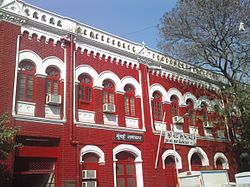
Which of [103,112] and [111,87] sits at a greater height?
[111,87]

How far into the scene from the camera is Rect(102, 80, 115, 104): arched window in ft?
49.5

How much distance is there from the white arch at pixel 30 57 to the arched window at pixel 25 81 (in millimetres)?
227

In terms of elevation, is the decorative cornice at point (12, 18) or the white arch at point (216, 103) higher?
the decorative cornice at point (12, 18)

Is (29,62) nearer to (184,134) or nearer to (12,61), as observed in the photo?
(12,61)

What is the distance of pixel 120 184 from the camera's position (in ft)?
46.6

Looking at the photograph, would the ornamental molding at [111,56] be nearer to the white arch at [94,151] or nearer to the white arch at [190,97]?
the white arch at [190,97]

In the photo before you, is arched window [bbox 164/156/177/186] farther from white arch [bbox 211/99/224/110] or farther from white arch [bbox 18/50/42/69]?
white arch [bbox 18/50/42/69]

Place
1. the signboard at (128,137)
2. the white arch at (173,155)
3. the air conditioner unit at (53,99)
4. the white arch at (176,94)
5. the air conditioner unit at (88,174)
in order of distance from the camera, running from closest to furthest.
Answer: the air conditioner unit at (53,99) → the air conditioner unit at (88,174) → the signboard at (128,137) → the white arch at (173,155) → the white arch at (176,94)

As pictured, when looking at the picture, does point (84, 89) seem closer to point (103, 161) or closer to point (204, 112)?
point (103, 161)

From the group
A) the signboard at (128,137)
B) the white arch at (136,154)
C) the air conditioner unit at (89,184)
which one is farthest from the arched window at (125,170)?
the air conditioner unit at (89,184)

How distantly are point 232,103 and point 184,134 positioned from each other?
3366 millimetres

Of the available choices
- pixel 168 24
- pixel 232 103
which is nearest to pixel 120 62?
pixel 168 24

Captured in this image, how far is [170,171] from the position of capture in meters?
16.3

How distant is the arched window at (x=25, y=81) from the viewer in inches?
482
